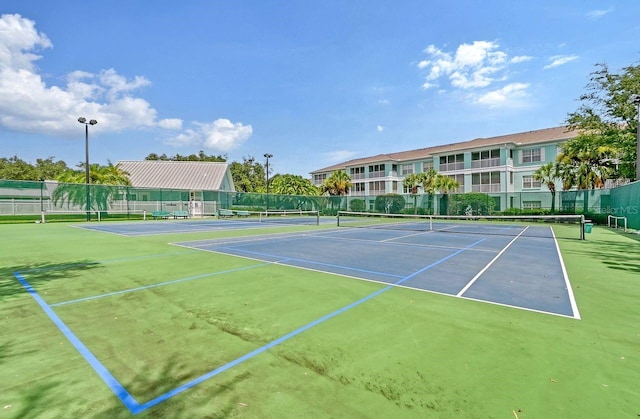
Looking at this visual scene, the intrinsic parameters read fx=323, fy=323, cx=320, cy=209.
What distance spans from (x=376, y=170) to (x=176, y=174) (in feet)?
104

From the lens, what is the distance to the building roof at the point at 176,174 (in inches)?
1895

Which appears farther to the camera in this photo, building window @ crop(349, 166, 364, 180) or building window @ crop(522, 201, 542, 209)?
building window @ crop(349, 166, 364, 180)

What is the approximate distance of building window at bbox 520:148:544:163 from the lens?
37719mm

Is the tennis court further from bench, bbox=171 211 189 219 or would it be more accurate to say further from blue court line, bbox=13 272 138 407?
blue court line, bbox=13 272 138 407

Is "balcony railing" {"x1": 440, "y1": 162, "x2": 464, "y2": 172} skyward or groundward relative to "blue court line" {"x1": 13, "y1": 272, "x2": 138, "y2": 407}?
skyward

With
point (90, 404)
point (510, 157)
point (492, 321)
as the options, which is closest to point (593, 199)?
point (510, 157)

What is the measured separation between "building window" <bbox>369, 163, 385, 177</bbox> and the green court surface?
46118mm

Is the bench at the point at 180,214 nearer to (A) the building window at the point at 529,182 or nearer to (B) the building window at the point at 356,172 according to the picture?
(B) the building window at the point at 356,172

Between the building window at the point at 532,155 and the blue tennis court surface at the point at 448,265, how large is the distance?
31.0 m

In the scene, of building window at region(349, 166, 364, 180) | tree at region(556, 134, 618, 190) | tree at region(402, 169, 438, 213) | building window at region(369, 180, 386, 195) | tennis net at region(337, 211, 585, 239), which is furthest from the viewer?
building window at region(349, 166, 364, 180)

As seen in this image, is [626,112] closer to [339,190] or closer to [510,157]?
[510,157]

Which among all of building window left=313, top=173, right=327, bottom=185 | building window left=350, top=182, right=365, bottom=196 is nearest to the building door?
building window left=350, top=182, right=365, bottom=196

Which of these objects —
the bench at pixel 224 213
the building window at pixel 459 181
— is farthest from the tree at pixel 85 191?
the building window at pixel 459 181

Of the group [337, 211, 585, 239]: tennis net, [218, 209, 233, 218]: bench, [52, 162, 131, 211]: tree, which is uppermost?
[52, 162, 131, 211]: tree
